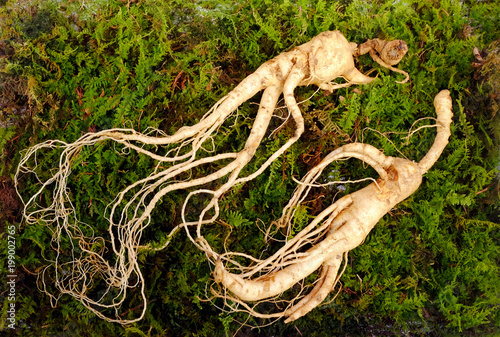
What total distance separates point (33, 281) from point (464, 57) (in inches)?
135

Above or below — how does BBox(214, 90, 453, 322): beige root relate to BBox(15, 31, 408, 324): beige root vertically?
below

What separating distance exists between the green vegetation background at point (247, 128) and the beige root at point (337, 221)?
14 centimetres

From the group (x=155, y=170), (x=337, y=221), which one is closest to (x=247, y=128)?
(x=155, y=170)

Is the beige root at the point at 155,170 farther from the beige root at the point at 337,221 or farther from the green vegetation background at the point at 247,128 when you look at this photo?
the beige root at the point at 337,221

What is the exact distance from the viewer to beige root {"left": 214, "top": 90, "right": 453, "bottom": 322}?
2436 mm

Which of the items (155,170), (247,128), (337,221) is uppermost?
(155,170)

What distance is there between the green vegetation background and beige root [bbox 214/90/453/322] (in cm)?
14

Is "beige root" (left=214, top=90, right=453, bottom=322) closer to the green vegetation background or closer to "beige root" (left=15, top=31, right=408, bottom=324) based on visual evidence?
the green vegetation background

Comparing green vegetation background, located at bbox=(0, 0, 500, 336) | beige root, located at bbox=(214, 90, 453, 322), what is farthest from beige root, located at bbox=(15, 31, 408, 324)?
beige root, located at bbox=(214, 90, 453, 322)

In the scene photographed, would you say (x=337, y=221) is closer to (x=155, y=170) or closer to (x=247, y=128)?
(x=247, y=128)

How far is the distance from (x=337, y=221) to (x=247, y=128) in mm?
892

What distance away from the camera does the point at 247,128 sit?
2.64 m

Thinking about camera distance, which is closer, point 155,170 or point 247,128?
point 155,170

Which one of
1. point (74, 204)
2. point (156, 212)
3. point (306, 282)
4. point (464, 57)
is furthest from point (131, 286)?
point (464, 57)
